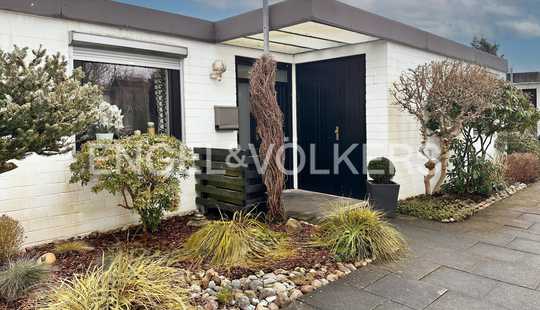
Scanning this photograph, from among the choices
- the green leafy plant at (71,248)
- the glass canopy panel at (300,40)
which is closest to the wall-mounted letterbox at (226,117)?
the glass canopy panel at (300,40)

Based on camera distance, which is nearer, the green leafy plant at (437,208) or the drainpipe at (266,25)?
the drainpipe at (266,25)

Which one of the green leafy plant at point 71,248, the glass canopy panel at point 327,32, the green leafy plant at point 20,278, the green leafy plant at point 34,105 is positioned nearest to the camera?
the green leafy plant at point 34,105

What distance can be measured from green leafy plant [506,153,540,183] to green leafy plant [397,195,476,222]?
2990 mm

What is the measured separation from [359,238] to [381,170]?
199 cm

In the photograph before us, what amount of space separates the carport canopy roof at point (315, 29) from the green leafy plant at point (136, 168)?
2.09 meters

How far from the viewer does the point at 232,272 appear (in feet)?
12.0

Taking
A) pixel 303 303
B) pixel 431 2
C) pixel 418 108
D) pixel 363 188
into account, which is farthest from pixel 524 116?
pixel 431 2

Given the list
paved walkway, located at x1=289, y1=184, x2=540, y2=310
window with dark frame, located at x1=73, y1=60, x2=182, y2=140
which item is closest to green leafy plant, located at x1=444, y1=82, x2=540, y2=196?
paved walkway, located at x1=289, y1=184, x2=540, y2=310

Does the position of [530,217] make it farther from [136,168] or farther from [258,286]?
[136,168]

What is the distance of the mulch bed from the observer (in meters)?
3.72

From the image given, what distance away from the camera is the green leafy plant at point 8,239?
Answer: 355 cm

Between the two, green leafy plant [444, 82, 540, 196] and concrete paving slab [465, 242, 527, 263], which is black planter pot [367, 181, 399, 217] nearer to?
concrete paving slab [465, 242, 527, 263]

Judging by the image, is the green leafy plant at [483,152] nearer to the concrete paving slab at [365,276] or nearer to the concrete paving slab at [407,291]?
the concrete paving slab at [365,276]

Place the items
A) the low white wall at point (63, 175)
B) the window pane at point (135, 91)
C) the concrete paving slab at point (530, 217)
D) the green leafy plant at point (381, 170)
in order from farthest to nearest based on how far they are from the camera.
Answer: the green leafy plant at point (381, 170)
the concrete paving slab at point (530, 217)
the window pane at point (135, 91)
the low white wall at point (63, 175)
